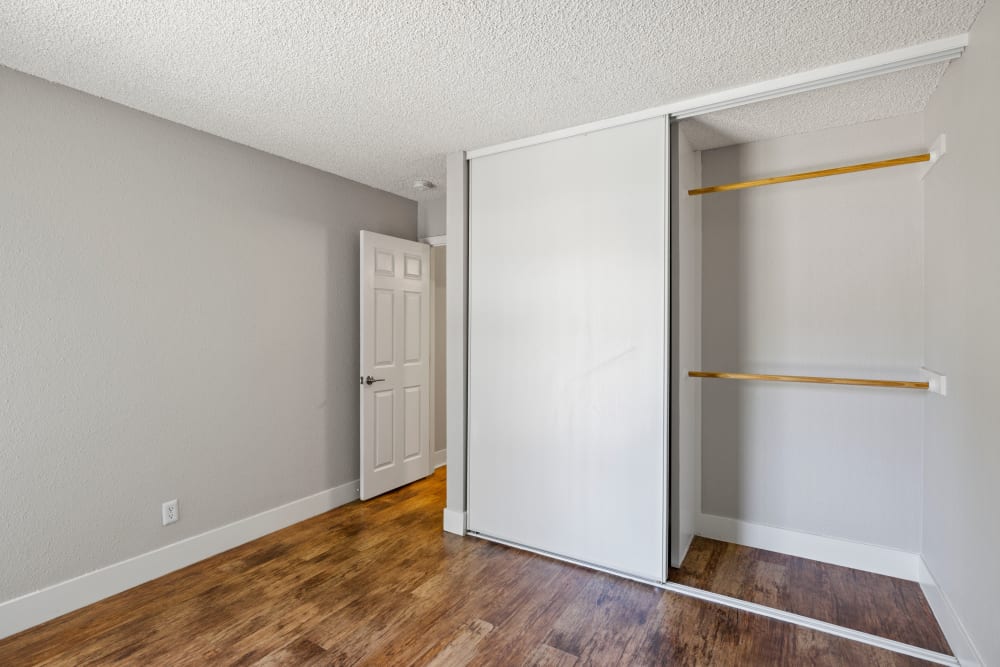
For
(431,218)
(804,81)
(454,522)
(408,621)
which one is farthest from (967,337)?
(431,218)

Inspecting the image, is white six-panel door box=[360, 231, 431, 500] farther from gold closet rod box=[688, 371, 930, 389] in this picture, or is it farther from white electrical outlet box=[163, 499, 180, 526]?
gold closet rod box=[688, 371, 930, 389]

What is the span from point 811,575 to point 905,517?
547 millimetres

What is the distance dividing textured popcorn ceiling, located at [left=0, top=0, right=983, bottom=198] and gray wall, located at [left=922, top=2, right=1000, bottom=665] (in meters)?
0.24

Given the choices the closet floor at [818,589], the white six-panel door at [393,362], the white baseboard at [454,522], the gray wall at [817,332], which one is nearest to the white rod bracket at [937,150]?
the gray wall at [817,332]

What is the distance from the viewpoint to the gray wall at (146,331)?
2191mm

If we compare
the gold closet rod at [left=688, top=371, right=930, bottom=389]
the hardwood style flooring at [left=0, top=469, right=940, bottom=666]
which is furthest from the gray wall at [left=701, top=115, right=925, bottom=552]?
the hardwood style flooring at [left=0, top=469, right=940, bottom=666]

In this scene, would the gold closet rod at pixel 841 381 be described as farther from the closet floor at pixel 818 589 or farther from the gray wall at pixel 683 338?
the closet floor at pixel 818 589

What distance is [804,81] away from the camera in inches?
86.0

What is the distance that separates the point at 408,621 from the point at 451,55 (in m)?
2.37

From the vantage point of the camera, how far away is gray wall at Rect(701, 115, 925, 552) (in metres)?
2.56

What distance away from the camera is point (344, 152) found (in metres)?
3.15

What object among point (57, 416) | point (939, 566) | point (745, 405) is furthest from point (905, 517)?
point (57, 416)

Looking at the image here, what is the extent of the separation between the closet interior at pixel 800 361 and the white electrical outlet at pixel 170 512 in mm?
2606

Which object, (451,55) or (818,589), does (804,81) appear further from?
(818,589)
